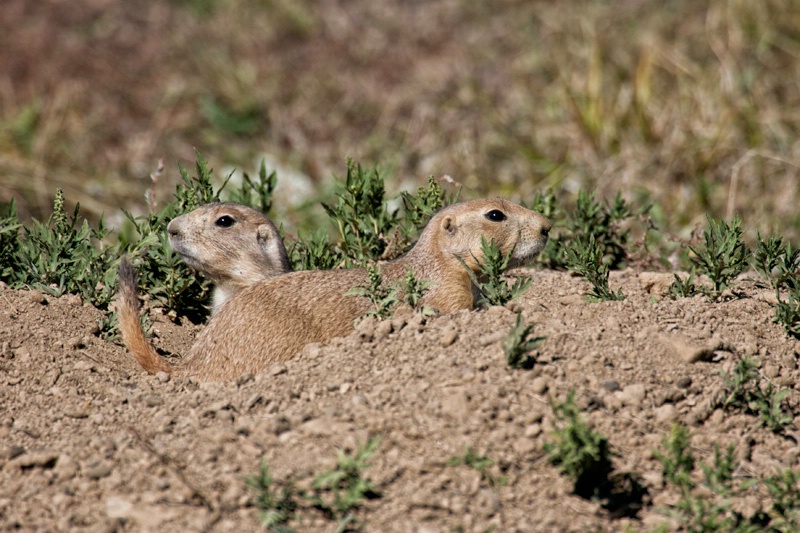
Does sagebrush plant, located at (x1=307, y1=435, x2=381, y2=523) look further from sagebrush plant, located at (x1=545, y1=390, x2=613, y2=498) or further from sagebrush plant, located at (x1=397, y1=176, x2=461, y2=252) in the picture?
sagebrush plant, located at (x1=397, y1=176, x2=461, y2=252)

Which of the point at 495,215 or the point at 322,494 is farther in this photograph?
the point at 495,215

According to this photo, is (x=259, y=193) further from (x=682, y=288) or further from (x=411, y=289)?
(x=682, y=288)

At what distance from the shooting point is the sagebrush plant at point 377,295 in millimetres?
4293

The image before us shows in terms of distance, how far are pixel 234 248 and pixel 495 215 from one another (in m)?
1.46

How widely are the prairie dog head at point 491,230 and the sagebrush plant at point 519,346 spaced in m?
1.34

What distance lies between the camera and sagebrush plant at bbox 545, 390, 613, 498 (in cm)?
322

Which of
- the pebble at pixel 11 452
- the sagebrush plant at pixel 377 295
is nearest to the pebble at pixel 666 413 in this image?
the sagebrush plant at pixel 377 295

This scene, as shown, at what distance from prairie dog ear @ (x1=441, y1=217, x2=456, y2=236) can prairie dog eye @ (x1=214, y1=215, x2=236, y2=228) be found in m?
1.21

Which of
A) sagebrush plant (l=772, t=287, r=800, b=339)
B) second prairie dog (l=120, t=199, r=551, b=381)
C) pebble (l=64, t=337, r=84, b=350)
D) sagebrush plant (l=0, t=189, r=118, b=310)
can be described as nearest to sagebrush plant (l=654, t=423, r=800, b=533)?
sagebrush plant (l=772, t=287, r=800, b=339)

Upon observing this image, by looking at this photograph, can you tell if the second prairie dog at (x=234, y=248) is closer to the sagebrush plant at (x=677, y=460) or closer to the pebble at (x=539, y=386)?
the pebble at (x=539, y=386)

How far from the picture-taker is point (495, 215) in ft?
17.0

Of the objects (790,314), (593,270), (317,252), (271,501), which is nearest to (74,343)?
(317,252)

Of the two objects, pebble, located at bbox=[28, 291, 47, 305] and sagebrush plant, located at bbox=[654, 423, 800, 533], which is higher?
pebble, located at bbox=[28, 291, 47, 305]

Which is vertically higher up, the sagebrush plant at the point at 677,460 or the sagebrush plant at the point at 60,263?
the sagebrush plant at the point at 60,263
